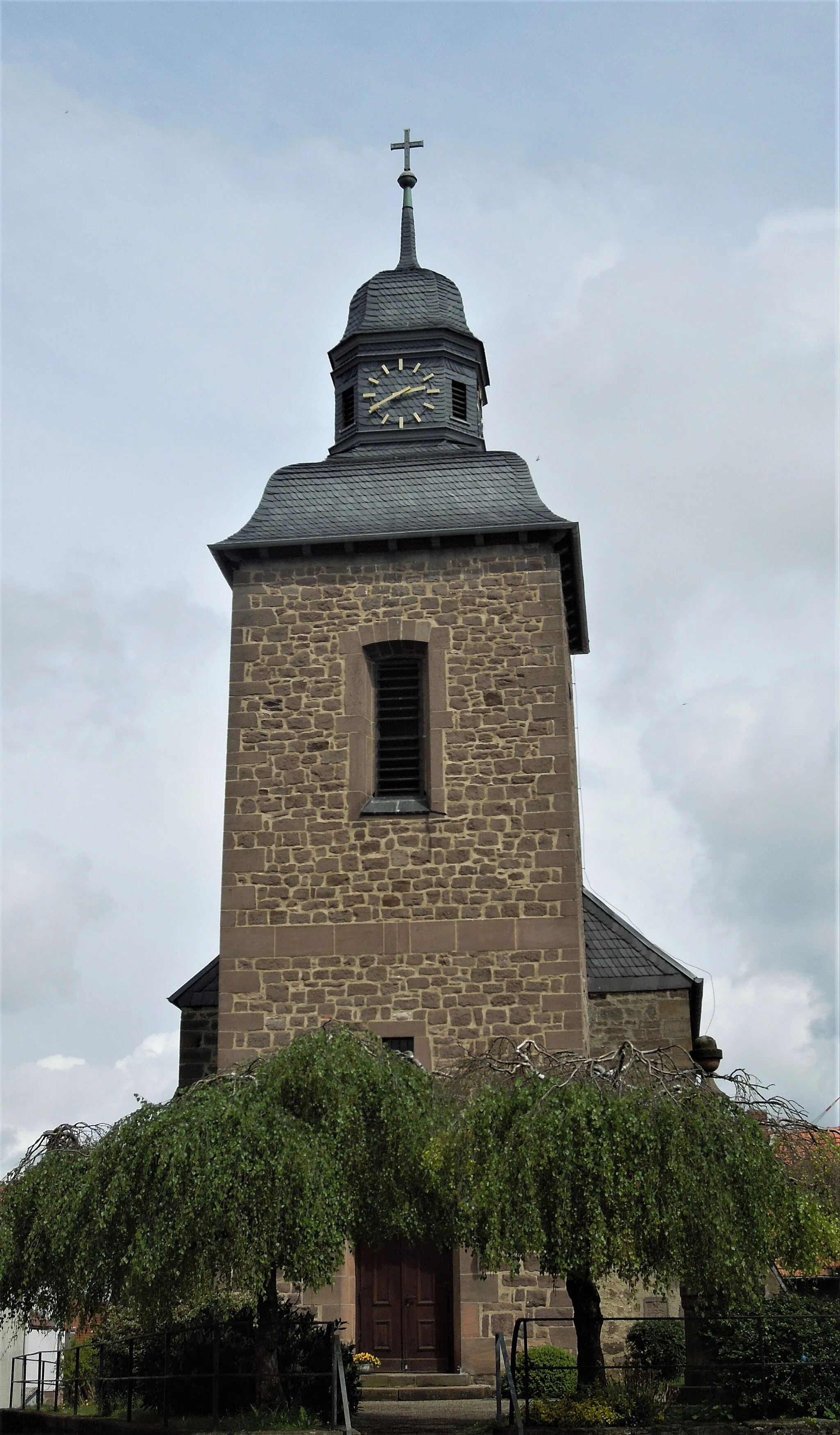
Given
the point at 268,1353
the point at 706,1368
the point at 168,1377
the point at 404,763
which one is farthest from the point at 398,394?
the point at 706,1368

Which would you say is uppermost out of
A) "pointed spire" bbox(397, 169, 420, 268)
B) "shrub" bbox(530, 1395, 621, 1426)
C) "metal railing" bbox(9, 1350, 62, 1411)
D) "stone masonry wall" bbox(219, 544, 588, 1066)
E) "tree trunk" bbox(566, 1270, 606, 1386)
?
"pointed spire" bbox(397, 169, 420, 268)

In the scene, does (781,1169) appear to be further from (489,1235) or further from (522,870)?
(522,870)

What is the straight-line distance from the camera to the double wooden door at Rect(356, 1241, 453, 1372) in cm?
1568

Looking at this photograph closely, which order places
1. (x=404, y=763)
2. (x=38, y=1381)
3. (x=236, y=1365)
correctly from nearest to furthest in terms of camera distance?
(x=236, y=1365) → (x=38, y=1381) → (x=404, y=763)

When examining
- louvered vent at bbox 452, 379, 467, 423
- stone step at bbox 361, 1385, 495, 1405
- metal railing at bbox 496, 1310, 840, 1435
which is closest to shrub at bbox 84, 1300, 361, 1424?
stone step at bbox 361, 1385, 495, 1405

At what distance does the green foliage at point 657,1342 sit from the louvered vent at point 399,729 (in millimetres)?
6033

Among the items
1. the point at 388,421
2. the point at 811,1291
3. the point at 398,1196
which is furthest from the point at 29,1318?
the point at 388,421

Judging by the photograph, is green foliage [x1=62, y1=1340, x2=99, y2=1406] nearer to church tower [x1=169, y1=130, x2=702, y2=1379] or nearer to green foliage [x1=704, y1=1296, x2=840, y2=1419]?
church tower [x1=169, y1=130, x2=702, y2=1379]

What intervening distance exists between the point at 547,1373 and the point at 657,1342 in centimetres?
146

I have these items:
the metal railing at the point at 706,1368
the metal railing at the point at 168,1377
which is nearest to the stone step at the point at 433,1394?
the metal railing at the point at 168,1377

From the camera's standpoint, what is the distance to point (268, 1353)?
40.1ft

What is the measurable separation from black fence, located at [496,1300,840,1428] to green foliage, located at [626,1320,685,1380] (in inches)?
49.1

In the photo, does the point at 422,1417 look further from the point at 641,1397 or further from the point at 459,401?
the point at 459,401

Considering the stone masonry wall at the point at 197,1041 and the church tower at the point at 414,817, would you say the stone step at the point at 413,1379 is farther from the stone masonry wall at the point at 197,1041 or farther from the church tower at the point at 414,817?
the stone masonry wall at the point at 197,1041
